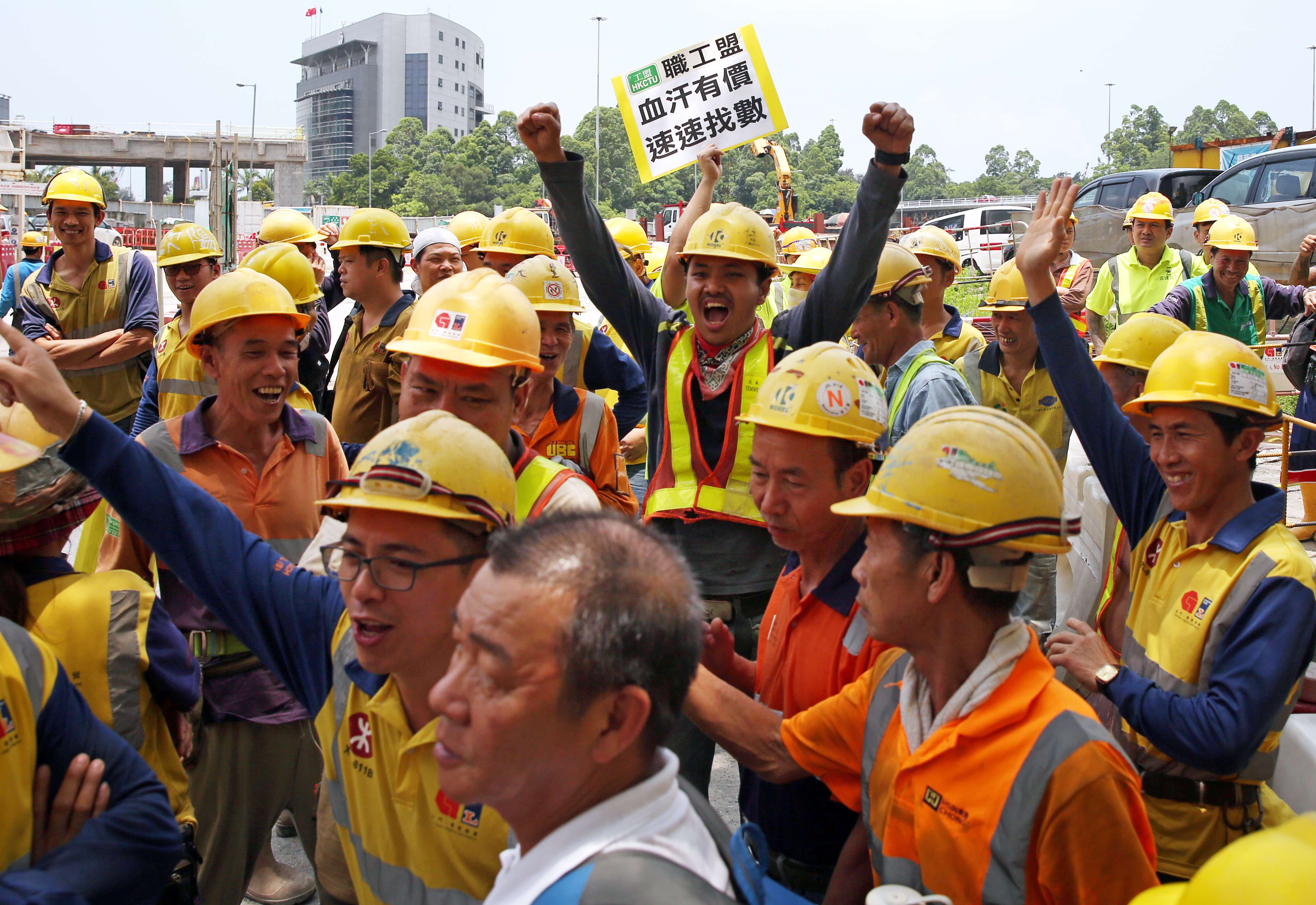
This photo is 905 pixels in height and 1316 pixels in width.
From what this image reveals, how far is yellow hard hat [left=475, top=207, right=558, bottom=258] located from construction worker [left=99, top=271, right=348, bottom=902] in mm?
2340

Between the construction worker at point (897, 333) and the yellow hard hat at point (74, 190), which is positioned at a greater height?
the yellow hard hat at point (74, 190)

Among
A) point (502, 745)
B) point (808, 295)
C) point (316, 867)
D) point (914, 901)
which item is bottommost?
point (316, 867)

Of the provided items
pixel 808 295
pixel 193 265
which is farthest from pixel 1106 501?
pixel 193 265

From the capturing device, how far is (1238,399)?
9.04ft

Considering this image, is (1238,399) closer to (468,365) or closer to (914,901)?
(914,901)

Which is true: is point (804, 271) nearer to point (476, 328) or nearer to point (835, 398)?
point (476, 328)

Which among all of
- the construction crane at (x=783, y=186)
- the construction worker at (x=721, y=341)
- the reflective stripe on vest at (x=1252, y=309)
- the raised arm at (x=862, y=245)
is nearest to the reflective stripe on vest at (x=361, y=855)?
the construction worker at (x=721, y=341)

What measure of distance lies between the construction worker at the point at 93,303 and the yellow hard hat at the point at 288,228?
2.99 feet

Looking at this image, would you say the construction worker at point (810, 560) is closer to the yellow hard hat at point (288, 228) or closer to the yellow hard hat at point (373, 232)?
the yellow hard hat at point (373, 232)

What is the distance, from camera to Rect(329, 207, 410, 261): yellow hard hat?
5.89 meters

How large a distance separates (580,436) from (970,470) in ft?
7.69

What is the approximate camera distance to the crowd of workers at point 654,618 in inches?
59.5

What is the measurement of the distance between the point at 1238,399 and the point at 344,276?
4600 mm

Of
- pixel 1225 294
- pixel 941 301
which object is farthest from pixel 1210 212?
pixel 941 301
